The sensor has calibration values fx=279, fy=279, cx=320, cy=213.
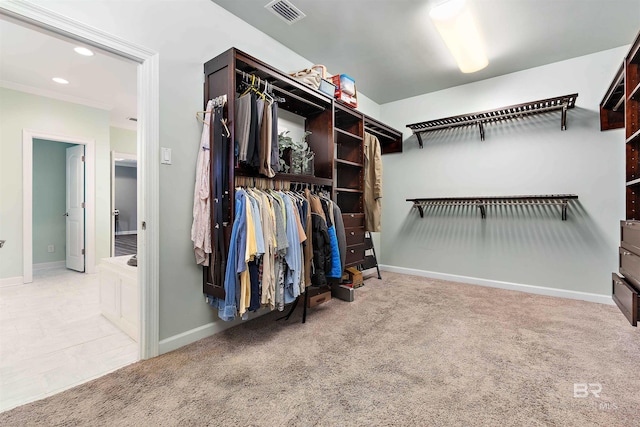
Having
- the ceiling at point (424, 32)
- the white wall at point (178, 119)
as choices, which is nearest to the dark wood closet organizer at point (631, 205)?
the ceiling at point (424, 32)

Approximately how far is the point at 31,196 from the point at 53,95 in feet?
4.83

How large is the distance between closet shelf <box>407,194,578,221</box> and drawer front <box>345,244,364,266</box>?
1.23 metres

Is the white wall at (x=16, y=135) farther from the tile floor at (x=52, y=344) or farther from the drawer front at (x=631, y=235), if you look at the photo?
the drawer front at (x=631, y=235)

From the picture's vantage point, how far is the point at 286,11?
2369mm

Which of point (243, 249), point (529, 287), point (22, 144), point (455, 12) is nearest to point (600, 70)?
point (455, 12)

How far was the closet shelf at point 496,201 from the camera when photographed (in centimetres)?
306

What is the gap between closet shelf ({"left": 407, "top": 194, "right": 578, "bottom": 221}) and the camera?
3064 mm

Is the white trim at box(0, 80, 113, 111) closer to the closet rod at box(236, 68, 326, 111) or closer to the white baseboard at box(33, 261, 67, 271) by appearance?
the white baseboard at box(33, 261, 67, 271)

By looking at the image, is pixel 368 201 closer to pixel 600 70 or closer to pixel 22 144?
pixel 600 70

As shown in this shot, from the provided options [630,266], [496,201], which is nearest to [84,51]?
[496,201]

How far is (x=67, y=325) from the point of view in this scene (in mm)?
2441

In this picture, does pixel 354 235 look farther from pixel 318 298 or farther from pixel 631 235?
pixel 631 235

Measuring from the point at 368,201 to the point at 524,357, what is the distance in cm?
227

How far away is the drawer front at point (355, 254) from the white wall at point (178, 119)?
1520 mm
